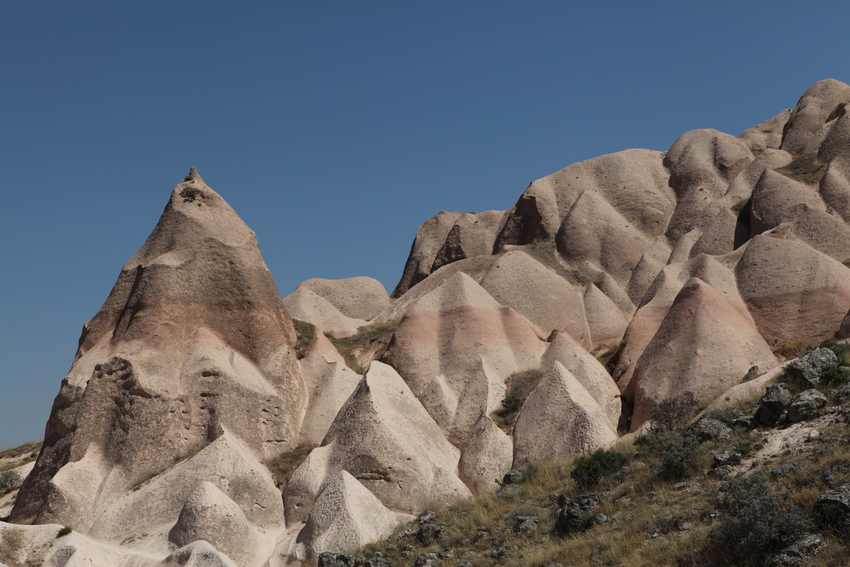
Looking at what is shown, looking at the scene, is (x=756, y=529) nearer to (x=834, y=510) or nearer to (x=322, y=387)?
(x=834, y=510)

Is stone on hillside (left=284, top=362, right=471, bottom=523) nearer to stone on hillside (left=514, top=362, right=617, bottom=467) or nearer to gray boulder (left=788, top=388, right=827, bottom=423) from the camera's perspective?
stone on hillside (left=514, top=362, right=617, bottom=467)

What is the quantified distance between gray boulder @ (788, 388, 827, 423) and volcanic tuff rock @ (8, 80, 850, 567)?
3433 millimetres

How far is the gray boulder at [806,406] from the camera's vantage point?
17.5m

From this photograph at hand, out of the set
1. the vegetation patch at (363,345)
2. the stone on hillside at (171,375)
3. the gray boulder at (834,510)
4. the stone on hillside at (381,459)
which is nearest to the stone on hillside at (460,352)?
the vegetation patch at (363,345)

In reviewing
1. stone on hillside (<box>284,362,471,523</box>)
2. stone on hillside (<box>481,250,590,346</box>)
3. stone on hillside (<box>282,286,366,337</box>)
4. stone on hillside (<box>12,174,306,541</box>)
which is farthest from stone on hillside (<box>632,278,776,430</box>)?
stone on hillside (<box>282,286,366,337</box>)

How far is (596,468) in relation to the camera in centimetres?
1814

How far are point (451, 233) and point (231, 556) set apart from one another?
33.3 m

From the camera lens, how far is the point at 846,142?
4272 centimetres

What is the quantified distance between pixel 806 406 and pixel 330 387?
43.9 ft

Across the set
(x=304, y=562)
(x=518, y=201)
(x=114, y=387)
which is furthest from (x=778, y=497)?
(x=518, y=201)

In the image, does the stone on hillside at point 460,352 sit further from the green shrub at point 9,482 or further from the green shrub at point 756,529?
the green shrub at point 756,529

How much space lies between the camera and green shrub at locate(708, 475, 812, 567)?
1238 centimetres

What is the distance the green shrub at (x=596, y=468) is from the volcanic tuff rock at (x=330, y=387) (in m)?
3.88

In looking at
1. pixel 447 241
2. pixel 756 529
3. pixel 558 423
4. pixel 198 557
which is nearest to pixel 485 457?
pixel 558 423
